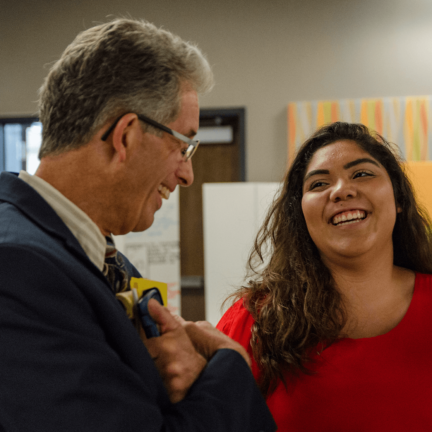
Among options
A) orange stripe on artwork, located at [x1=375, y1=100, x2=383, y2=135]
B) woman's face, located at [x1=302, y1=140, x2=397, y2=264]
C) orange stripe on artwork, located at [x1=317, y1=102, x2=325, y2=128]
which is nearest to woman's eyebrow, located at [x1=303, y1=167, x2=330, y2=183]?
woman's face, located at [x1=302, y1=140, x2=397, y2=264]

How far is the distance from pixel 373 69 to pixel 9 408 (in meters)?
4.28

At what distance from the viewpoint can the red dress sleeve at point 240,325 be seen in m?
1.48

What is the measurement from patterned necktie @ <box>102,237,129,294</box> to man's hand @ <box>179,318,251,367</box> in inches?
6.3

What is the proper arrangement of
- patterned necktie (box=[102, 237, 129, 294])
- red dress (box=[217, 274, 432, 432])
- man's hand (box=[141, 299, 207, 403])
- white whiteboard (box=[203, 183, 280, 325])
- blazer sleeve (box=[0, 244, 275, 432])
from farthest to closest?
1. white whiteboard (box=[203, 183, 280, 325])
2. red dress (box=[217, 274, 432, 432])
3. patterned necktie (box=[102, 237, 129, 294])
4. man's hand (box=[141, 299, 207, 403])
5. blazer sleeve (box=[0, 244, 275, 432])

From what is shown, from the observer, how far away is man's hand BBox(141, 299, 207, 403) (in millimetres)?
811

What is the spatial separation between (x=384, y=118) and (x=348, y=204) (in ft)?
9.90

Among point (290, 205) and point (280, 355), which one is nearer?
point (280, 355)

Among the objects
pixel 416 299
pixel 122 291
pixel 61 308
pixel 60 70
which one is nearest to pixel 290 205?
pixel 416 299

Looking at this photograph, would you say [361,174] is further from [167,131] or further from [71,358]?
[71,358]

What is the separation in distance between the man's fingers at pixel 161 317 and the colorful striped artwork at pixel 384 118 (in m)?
3.44

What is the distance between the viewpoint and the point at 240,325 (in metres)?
1.52

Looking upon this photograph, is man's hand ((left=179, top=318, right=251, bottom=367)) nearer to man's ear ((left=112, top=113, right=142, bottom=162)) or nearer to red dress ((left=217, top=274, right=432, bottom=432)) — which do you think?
man's ear ((left=112, top=113, right=142, bottom=162))

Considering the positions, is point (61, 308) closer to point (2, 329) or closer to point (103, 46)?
point (2, 329)

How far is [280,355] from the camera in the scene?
1.39 metres
